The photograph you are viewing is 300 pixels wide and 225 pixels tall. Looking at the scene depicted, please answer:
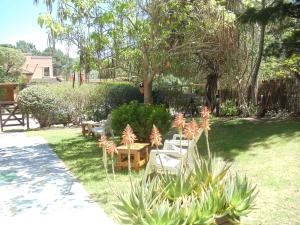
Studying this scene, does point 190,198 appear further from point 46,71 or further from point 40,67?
point 46,71

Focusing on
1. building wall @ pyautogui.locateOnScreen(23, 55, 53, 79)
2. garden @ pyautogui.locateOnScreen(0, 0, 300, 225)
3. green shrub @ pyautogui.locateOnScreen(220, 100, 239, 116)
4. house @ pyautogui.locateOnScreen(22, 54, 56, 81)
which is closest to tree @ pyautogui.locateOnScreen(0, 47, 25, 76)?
house @ pyautogui.locateOnScreen(22, 54, 56, 81)

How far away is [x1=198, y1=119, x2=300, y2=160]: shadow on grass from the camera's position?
9.03 m

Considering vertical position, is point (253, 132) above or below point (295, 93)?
below

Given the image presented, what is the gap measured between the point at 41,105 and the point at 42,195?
1002 cm

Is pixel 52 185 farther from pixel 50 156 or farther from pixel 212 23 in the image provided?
pixel 212 23

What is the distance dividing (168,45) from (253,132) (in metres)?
3.58

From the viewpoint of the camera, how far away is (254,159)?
7805mm

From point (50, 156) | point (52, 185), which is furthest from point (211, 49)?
point (52, 185)

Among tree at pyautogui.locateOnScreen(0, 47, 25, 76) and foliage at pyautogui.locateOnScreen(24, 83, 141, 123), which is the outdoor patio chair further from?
tree at pyautogui.locateOnScreen(0, 47, 25, 76)

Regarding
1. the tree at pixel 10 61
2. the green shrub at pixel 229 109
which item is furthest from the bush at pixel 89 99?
the tree at pixel 10 61

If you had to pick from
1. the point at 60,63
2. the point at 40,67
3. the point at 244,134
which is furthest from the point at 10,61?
the point at 60,63

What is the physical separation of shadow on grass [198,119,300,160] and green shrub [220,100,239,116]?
184 centimetres

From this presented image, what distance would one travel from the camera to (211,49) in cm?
1107

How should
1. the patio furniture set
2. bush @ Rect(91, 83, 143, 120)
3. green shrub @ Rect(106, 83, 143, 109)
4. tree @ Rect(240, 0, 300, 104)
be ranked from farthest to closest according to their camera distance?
green shrub @ Rect(106, 83, 143, 109) < bush @ Rect(91, 83, 143, 120) < tree @ Rect(240, 0, 300, 104) < the patio furniture set
